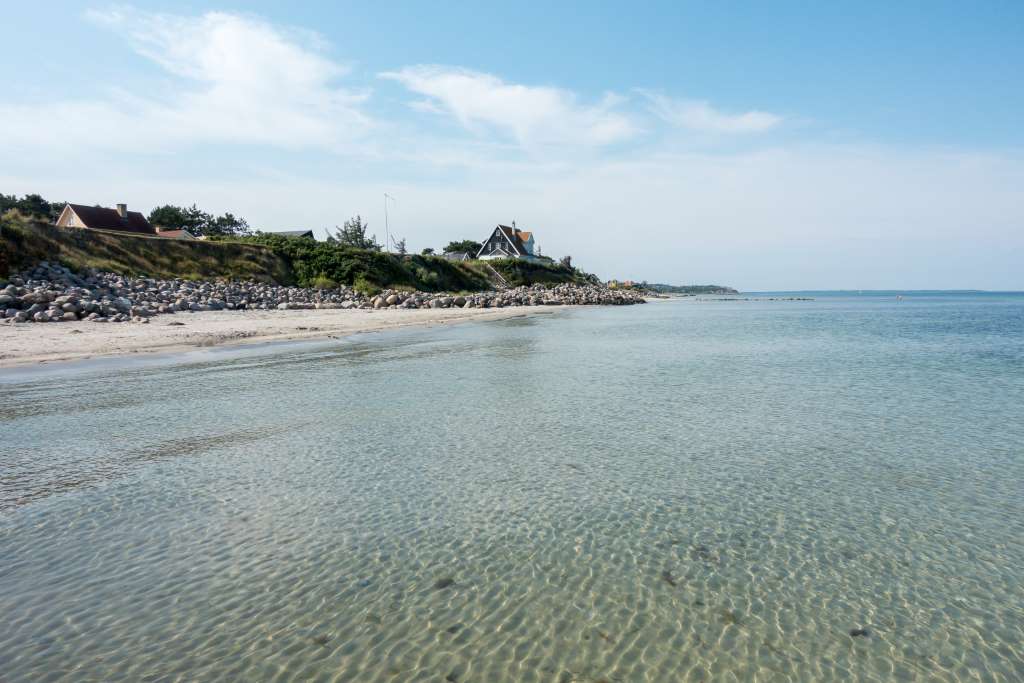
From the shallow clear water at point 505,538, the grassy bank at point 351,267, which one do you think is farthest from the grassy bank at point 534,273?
the shallow clear water at point 505,538

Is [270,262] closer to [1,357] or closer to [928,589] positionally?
[1,357]

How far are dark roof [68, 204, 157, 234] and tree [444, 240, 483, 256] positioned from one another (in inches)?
2106

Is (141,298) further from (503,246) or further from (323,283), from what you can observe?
(503,246)

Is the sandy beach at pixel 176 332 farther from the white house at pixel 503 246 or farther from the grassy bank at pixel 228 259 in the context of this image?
the white house at pixel 503 246

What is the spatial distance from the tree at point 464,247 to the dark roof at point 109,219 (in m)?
53.5

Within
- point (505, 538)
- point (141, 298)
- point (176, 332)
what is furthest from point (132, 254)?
point (505, 538)

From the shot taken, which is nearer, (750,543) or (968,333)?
(750,543)

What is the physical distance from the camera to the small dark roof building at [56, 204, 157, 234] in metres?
55.1

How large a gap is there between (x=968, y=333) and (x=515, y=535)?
1496 inches

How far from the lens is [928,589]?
4.45 meters

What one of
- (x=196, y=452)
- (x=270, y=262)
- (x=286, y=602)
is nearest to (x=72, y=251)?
(x=270, y=262)

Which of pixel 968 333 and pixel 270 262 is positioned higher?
Answer: pixel 270 262

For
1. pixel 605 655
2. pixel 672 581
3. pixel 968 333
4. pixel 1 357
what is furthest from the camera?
pixel 968 333

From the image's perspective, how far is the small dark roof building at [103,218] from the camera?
55.1 m
